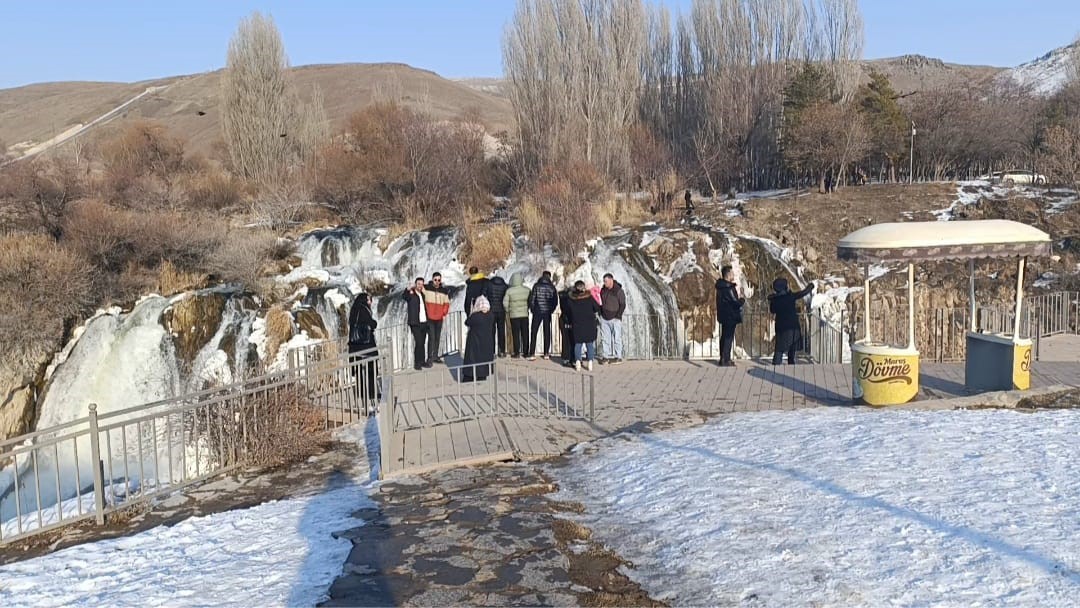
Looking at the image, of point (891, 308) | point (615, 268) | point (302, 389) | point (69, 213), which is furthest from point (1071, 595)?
point (69, 213)

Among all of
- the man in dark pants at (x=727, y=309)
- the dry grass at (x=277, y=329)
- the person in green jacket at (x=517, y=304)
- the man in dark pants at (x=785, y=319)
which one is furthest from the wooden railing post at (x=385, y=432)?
the dry grass at (x=277, y=329)

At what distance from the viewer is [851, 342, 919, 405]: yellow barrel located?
10758mm

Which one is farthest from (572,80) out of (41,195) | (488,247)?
(41,195)

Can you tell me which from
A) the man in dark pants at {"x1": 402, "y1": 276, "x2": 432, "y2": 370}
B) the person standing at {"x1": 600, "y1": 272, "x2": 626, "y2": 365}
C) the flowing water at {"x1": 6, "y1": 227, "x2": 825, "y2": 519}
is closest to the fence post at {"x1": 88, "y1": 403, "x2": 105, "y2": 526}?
the man in dark pants at {"x1": 402, "y1": 276, "x2": 432, "y2": 370}

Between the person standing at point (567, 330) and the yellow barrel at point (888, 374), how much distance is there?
4.69 meters

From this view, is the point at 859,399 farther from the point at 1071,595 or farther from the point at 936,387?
the point at 1071,595

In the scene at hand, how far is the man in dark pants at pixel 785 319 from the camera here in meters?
13.4

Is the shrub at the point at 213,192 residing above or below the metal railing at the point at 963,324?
above

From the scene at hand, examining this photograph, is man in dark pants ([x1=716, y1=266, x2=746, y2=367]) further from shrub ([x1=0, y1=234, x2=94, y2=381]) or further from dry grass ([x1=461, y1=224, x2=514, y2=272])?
shrub ([x1=0, y1=234, x2=94, y2=381])

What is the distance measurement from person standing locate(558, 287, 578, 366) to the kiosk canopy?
4939 millimetres

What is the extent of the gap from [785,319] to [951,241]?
3773 mm

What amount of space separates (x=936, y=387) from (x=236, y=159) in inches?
1313

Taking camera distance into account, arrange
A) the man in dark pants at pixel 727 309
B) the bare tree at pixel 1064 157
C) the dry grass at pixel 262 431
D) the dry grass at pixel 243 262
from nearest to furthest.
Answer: the dry grass at pixel 262 431
the man in dark pants at pixel 727 309
the dry grass at pixel 243 262
the bare tree at pixel 1064 157

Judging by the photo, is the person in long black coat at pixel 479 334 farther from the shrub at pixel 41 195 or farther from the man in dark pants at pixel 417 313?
the shrub at pixel 41 195
